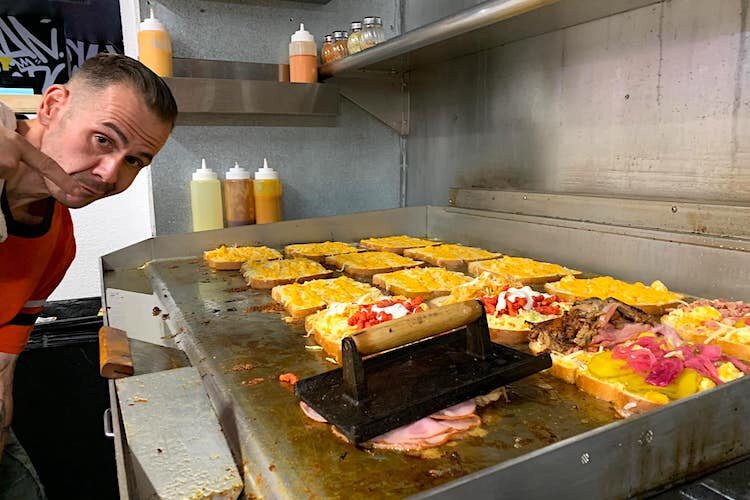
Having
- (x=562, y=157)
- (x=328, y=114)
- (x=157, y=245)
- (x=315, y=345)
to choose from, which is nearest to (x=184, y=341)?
(x=315, y=345)

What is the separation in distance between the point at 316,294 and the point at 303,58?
95.3 inches

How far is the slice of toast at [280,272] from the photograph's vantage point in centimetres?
272

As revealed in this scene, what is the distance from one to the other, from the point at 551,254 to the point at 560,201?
303 millimetres

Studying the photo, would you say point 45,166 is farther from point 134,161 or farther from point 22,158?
point 134,161

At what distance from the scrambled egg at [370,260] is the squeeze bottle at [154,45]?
1880 millimetres

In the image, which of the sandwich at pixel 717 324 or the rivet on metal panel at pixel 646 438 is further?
the sandwich at pixel 717 324

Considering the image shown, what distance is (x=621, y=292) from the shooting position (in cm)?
227

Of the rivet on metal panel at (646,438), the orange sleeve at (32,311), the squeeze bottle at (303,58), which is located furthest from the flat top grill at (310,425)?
the squeeze bottle at (303,58)

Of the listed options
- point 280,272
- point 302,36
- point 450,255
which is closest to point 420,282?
point 450,255

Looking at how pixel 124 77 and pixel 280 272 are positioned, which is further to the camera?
pixel 280 272

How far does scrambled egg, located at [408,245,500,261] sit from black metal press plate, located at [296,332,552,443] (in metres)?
1.67

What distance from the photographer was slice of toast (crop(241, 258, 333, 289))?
2.72 metres

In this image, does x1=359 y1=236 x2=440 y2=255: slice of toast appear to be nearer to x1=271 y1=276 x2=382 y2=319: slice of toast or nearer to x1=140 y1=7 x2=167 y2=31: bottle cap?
x1=271 y1=276 x2=382 y2=319: slice of toast

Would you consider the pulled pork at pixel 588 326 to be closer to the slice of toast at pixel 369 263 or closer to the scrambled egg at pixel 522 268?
the scrambled egg at pixel 522 268
